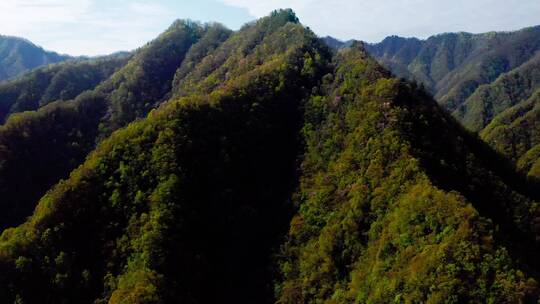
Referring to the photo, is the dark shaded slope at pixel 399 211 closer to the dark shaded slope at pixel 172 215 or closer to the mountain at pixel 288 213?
the mountain at pixel 288 213

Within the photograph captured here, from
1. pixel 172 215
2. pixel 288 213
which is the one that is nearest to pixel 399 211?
pixel 288 213

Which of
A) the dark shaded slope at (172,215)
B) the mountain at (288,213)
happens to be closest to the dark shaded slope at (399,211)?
the mountain at (288,213)

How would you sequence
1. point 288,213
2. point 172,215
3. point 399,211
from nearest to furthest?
1. point 399,211
2. point 172,215
3. point 288,213

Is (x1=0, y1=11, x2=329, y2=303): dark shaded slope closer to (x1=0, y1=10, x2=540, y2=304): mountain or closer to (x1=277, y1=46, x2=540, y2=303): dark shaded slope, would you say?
(x1=0, y1=10, x2=540, y2=304): mountain

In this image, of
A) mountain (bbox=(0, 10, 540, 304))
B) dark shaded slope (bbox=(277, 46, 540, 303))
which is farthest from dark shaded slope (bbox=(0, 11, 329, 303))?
dark shaded slope (bbox=(277, 46, 540, 303))

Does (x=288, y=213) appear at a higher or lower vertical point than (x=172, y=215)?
lower

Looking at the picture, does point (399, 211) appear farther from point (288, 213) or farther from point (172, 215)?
point (172, 215)

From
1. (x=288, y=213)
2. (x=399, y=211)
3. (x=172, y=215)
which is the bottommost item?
(x=288, y=213)

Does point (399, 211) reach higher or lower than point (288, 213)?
higher

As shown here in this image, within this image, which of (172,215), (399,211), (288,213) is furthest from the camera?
(288,213)

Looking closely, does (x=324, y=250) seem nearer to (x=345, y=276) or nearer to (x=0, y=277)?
(x=345, y=276)

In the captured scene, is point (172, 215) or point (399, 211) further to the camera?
point (172, 215)
